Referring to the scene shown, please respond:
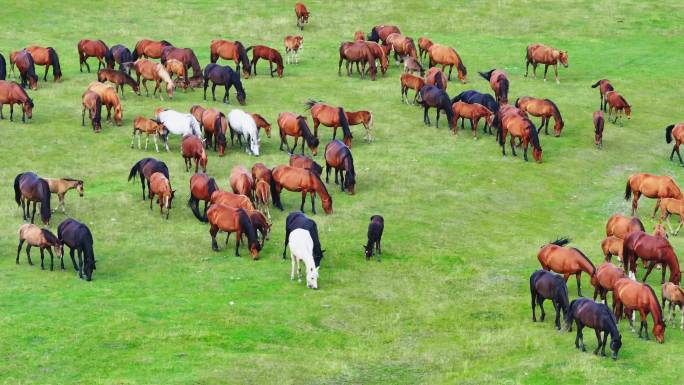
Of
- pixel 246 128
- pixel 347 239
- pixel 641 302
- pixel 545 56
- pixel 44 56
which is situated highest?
pixel 44 56

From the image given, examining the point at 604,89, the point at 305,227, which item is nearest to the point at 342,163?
the point at 305,227

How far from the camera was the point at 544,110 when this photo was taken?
44.5m

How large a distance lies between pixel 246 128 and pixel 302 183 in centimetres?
612

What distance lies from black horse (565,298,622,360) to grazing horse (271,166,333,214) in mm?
10899

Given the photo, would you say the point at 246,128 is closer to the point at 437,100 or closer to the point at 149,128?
the point at 149,128

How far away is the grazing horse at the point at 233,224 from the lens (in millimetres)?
31266

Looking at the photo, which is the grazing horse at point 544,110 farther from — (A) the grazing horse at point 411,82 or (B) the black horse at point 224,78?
(B) the black horse at point 224,78

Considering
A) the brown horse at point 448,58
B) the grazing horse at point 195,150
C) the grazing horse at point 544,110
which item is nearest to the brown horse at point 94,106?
the grazing horse at point 195,150

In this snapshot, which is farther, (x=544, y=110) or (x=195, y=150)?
(x=544, y=110)

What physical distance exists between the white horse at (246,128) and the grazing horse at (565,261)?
13624 mm

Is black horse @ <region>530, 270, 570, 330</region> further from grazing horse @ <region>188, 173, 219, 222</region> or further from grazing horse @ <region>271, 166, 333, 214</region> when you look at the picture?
grazing horse @ <region>188, 173, 219, 222</region>

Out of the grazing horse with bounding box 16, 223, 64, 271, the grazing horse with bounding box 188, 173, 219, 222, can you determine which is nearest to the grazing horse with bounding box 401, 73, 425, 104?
the grazing horse with bounding box 188, 173, 219, 222

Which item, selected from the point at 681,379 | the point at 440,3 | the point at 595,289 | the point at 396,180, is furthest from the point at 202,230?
the point at 440,3

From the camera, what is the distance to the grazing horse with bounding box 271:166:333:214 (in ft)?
115
